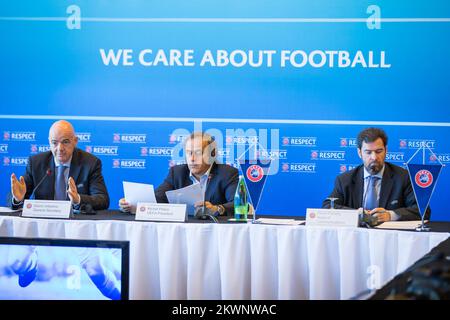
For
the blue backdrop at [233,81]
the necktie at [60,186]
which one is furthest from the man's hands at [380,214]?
the necktie at [60,186]

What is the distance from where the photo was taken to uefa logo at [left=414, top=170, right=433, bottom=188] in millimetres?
3428

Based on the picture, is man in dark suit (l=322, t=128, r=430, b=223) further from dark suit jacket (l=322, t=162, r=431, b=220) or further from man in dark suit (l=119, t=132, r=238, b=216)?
man in dark suit (l=119, t=132, r=238, b=216)

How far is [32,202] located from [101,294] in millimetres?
1770

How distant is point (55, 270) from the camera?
6.46 ft

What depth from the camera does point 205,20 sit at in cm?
526

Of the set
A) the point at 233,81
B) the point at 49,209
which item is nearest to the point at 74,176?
the point at 49,209

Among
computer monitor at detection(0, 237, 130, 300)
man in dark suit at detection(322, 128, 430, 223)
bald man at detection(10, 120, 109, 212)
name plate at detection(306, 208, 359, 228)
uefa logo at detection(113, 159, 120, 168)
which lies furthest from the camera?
uefa logo at detection(113, 159, 120, 168)

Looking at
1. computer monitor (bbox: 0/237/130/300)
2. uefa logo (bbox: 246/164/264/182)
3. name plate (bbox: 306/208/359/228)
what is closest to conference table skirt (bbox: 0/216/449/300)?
name plate (bbox: 306/208/359/228)

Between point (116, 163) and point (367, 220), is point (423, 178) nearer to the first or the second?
point (367, 220)

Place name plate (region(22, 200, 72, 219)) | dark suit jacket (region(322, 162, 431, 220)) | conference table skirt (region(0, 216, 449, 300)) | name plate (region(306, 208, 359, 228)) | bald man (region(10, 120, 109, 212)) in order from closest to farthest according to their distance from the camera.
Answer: conference table skirt (region(0, 216, 449, 300)) → name plate (region(306, 208, 359, 228)) → name plate (region(22, 200, 72, 219)) → dark suit jacket (region(322, 162, 431, 220)) → bald man (region(10, 120, 109, 212))

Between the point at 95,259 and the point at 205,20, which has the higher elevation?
the point at 205,20
